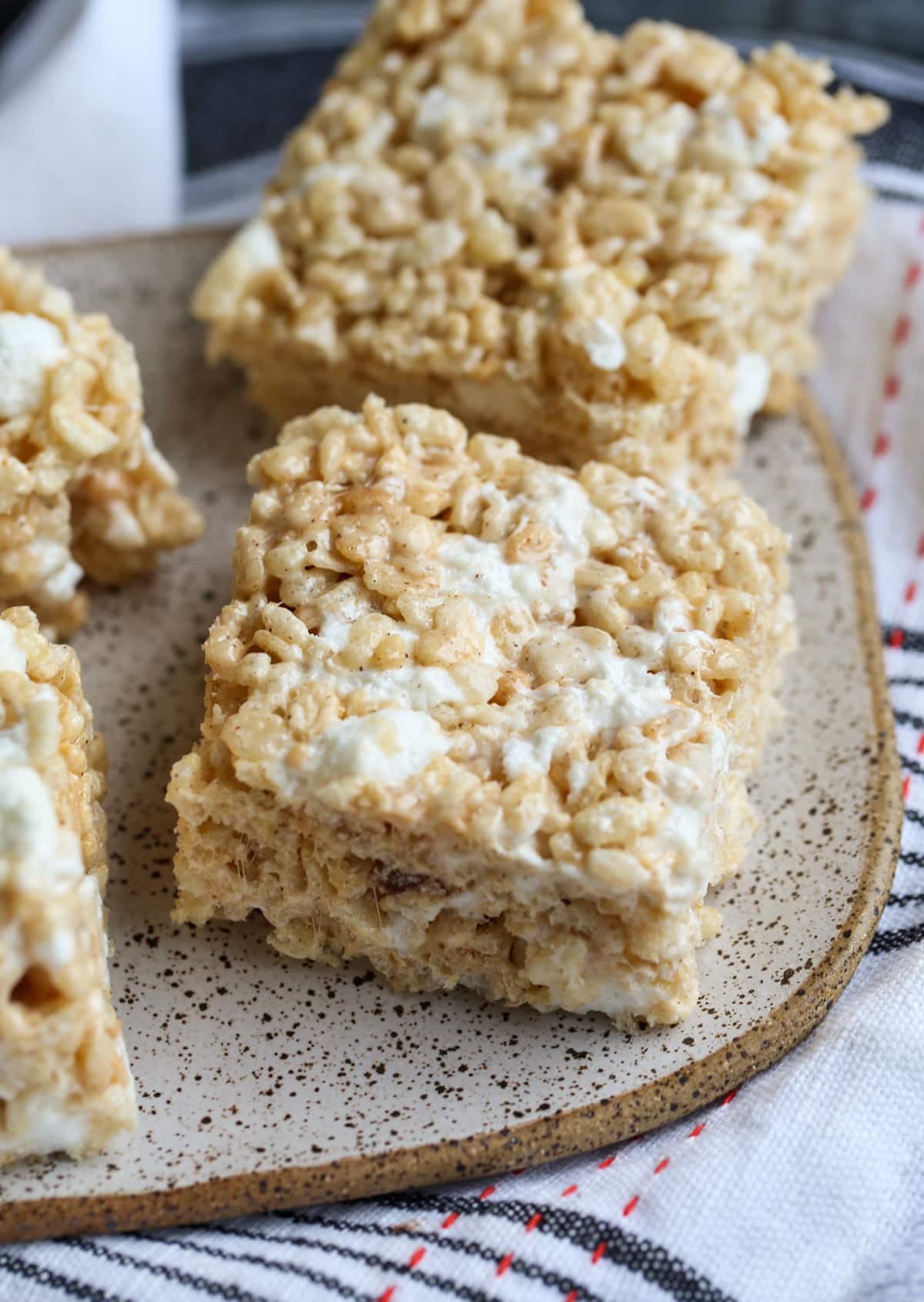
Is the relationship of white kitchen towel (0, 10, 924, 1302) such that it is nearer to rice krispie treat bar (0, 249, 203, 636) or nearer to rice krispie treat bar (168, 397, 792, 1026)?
rice krispie treat bar (168, 397, 792, 1026)

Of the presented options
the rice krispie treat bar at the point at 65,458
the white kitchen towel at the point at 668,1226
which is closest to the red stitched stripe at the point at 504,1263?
the white kitchen towel at the point at 668,1226

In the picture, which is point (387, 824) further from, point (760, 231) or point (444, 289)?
point (760, 231)

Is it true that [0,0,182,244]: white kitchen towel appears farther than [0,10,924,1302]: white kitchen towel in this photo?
Yes

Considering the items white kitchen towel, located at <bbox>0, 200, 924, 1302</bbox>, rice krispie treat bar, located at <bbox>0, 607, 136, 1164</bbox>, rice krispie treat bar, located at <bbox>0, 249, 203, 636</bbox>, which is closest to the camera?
rice krispie treat bar, located at <bbox>0, 607, 136, 1164</bbox>

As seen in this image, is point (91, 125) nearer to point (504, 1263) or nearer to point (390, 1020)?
point (390, 1020)

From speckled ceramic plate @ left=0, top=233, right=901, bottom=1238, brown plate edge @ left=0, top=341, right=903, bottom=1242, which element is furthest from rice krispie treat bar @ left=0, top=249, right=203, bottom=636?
brown plate edge @ left=0, top=341, right=903, bottom=1242

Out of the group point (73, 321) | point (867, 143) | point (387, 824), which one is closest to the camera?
point (387, 824)

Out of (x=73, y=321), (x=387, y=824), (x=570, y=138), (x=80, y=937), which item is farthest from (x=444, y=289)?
(x=80, y=937)
